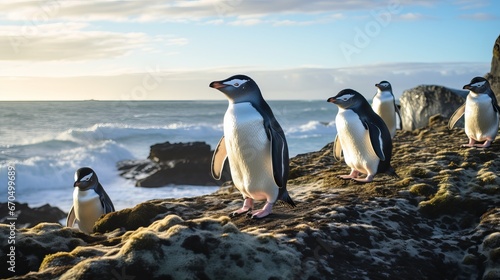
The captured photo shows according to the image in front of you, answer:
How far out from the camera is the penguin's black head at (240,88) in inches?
263

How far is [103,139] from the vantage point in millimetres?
43031

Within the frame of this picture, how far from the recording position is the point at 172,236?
5.26m

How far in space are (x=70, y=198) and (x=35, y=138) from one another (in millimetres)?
15327

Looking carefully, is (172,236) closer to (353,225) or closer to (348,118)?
(353,225)

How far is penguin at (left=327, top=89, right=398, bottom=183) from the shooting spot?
29.2 feet

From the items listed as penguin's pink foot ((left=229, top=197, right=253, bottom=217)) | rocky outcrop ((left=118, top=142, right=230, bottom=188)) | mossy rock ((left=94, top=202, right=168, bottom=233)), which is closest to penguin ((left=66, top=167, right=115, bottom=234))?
mossy rock ((left=94, top=202, right=168, bottom=233))

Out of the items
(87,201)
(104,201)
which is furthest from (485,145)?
(87,201)

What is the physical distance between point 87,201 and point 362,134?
14.3ft

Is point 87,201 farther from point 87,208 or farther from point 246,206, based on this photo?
point 246,206

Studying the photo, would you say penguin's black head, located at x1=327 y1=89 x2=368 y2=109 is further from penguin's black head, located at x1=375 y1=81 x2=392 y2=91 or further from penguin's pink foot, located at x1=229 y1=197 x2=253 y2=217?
penguin's black head, located at x1=375 y1=81 x2=392 y2=91

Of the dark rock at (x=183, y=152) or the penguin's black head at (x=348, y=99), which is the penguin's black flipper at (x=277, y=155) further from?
the dark rock at (x=183, y=152)

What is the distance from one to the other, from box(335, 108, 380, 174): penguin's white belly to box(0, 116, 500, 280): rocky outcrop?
0.34 meters

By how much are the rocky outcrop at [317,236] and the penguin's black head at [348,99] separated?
1.18 meters

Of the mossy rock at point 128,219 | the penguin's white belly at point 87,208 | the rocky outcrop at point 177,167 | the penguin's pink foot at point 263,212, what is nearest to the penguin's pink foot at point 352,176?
the penguin's pink foot at point 263,212
